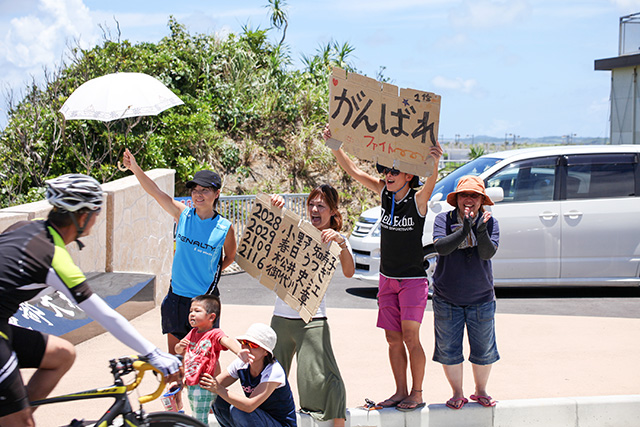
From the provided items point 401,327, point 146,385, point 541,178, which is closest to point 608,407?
point 401,327

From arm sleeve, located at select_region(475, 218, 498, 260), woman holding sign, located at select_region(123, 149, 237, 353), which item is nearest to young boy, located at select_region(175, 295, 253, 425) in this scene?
woman holding sign, located at select_region(123, 149, 237, 353)

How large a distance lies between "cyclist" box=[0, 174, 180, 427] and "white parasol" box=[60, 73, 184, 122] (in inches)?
69.8

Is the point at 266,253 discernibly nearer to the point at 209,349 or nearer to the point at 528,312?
the point at 209,349

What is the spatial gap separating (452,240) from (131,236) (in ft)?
15.8

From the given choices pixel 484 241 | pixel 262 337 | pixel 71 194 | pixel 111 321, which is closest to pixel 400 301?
pixel 484 241

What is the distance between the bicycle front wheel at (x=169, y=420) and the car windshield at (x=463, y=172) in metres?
6.46

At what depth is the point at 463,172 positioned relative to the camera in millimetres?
10031

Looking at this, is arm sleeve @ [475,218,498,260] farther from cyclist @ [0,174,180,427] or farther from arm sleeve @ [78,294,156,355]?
arm sleeve @ [78,294,156,355]

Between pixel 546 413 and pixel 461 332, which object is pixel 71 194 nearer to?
pixel 461 332

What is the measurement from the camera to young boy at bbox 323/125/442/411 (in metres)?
5.05

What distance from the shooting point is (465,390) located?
580 centimetres

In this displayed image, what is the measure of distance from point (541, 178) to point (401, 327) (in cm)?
527

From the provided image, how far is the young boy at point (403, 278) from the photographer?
505 cm

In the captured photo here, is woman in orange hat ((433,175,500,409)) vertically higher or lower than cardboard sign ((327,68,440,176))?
lower
